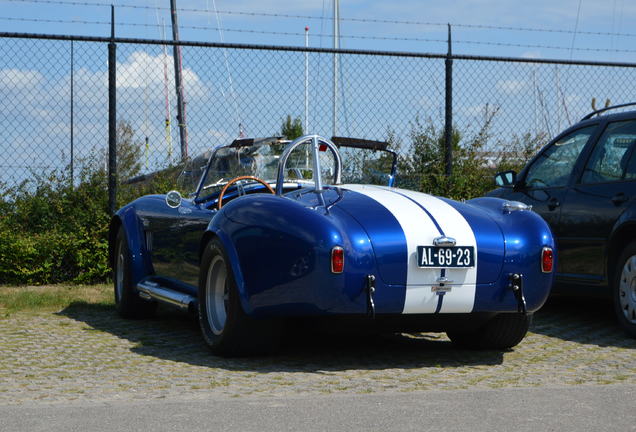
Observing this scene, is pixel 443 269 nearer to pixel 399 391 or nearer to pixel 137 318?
pixel 399 391

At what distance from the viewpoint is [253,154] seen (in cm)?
762

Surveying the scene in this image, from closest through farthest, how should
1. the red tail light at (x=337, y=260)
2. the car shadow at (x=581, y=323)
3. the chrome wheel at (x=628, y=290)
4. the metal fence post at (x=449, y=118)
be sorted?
1. the red tail light at (x=337, y=260)
2. the chrome wheel at (x=628, y=290)
3. the car shadow at (x=581, y=323)
4. the metal fence post at (x=449, y=118)

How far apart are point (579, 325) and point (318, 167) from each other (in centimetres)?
279

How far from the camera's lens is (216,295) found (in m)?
6.51

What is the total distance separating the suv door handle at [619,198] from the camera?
739 centimetres

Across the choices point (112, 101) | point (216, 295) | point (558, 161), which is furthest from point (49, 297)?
point (558, 161)

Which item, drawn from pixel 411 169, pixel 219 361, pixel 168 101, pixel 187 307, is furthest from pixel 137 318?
pixel 411 169

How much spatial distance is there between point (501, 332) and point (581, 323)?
6.13 feet

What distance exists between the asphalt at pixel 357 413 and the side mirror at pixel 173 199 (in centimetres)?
273

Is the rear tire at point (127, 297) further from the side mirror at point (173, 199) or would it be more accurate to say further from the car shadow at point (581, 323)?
the car shadow at point (581, 323)

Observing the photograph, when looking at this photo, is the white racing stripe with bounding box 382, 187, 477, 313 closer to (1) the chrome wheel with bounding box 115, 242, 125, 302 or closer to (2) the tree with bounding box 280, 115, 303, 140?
(1) the chrome wheel with bounding box 115, 242, 125, 302

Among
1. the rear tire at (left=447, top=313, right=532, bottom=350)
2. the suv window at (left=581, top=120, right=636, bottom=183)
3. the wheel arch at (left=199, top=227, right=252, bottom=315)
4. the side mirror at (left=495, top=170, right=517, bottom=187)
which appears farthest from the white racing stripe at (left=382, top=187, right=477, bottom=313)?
the side mirror at (left=495, top=170, right=517, bottom=187)

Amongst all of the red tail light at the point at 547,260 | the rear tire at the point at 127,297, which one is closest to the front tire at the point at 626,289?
the red tail light at the point at 547,260

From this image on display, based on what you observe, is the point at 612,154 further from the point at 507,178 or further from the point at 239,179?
the point at 239,179
